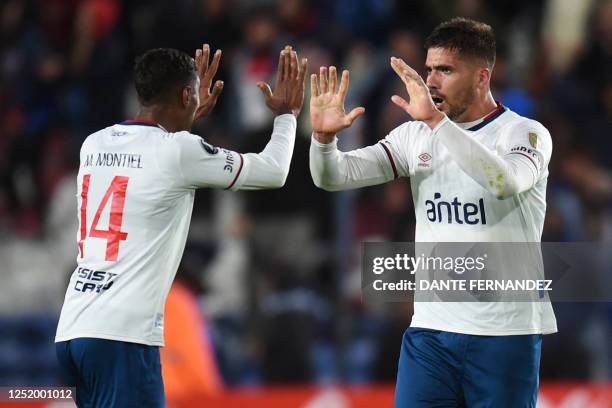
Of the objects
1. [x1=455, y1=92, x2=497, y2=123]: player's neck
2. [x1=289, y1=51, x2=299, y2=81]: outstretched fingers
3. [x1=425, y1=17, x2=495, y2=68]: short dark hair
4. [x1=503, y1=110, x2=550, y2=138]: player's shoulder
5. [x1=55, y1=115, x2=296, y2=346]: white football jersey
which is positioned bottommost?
[x1=55, y1=115, x2=296, y2=346]: white football jersey

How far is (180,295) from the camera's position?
7.28 m

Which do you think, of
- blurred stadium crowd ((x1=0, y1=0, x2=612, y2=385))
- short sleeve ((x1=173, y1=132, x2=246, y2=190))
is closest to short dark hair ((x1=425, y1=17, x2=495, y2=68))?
short sleeve ((x1=173, y1=132, x2=246, y2=190))

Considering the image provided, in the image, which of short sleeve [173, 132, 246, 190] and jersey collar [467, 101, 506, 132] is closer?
short sleeve [173, 132, 246, 190]

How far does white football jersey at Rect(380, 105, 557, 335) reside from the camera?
4902 mm

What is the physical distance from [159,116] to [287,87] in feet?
2.50

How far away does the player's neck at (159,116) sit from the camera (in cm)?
486

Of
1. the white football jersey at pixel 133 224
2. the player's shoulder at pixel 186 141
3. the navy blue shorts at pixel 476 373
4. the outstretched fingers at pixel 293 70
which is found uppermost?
the outstretched fingers at pixel 293 70

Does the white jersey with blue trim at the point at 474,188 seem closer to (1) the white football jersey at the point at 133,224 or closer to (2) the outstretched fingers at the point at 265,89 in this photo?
(2) the outstretched fingers at the point at 265,89

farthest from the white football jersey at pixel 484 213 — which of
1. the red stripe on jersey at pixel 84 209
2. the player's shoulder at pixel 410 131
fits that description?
the red stripe on jersey at pixel 84 209

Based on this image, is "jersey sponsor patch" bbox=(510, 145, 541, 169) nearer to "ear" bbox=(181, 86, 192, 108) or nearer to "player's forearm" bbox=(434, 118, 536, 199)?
"player's forearm" bbox=(434, 118, 536, 199)

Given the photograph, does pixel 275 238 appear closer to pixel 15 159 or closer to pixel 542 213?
pixel 15 159

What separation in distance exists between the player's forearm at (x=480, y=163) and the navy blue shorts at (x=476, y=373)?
2.25ft

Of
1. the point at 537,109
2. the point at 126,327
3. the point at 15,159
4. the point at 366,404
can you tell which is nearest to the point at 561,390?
the point at 366,404

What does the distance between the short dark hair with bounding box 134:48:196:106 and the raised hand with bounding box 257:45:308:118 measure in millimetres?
572
